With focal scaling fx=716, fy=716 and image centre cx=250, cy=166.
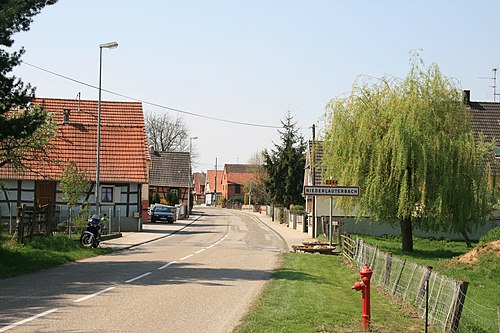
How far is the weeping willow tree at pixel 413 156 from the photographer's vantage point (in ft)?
106

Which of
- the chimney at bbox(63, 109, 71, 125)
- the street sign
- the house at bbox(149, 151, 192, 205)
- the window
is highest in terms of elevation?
the chimney at bbox(63, 109, 71, 125)

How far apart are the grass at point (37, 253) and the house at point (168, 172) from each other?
2138 inches

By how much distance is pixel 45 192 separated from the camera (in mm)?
46000

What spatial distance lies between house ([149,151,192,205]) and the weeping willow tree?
166ft

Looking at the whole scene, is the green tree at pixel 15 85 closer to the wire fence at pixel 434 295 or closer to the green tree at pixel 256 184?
the wire fence at pixel 434 295

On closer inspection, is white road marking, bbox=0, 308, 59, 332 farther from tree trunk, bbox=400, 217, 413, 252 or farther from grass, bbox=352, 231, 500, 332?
tree trunk, bbox=400, 217, 413, 252

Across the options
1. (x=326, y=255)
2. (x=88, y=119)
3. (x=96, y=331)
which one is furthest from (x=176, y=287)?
(x=88, y=119)

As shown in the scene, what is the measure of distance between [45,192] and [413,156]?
24.8 meters

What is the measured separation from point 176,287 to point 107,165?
3130cm

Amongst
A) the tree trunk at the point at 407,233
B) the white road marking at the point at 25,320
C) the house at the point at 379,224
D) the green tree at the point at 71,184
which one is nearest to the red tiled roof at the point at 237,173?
the house at the point at 379,224

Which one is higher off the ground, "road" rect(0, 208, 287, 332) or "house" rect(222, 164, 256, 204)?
"house" rect(222, 164, 256, 204)

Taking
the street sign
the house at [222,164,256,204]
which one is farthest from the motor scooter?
the house at [222,164,256,204]

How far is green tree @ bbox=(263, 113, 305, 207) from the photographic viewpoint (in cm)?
6781

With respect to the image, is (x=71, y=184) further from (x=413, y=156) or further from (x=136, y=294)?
(x=136, y=294)
